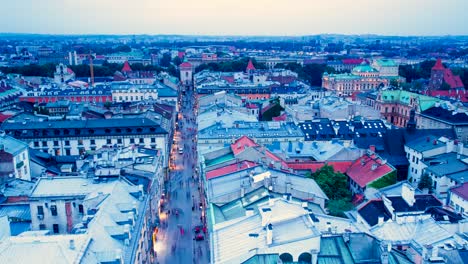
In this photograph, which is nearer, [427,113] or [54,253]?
[54,253]

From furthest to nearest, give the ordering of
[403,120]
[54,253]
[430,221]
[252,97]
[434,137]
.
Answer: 1. [252,97]
2. [403,120]
3. [434,137]
4. [430,221]
5. [54,253]

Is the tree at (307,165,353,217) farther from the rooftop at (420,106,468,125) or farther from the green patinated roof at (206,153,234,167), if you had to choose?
the rooftop at (420,106,468,125)

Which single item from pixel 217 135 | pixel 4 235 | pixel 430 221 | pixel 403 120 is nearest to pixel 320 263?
pixel 430 221

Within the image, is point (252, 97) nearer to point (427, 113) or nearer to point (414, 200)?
point (427, 113)

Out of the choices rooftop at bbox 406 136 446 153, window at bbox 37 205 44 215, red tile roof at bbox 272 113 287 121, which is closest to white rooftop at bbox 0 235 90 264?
window at bbox 37 205 44 215

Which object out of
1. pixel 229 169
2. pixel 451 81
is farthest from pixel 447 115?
pixel 451 81

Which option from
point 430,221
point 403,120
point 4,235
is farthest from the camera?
point 403,120
